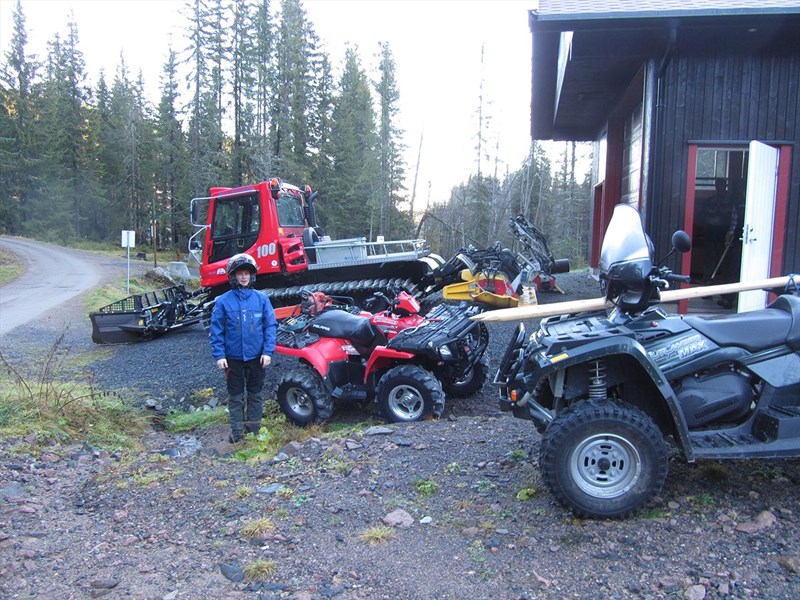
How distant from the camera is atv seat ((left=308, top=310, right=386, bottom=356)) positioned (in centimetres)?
617

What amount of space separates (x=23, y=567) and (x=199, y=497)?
3.59 ft

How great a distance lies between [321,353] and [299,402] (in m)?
0.54

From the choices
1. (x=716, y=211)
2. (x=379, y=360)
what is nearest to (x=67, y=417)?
(x=379, y=360)

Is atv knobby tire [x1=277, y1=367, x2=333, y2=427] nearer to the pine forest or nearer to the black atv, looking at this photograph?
the black atv

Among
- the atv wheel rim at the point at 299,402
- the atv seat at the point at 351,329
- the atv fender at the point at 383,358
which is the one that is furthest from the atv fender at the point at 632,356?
the atv wheel rim at the point at 299,402

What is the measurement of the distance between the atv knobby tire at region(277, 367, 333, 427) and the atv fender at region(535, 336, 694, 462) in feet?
10.1

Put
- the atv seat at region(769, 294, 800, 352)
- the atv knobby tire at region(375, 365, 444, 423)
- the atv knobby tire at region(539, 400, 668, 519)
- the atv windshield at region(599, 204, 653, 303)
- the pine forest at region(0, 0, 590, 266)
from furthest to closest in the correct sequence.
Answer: the pine forest at region(0, 0, 590, 266)
the atv knobby tire at region(375, 365, 444, 423)
the atv windshield at region(599, 204, 653, 303)
the atv seat at region(769, 294, 800, 352)
the atv knobby tire at region(539, 400, 668, 519)

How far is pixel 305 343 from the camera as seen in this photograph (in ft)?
20.5

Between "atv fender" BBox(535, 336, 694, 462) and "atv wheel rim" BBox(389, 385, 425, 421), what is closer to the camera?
"atv fender" BBox(535, 336, 694, 462)

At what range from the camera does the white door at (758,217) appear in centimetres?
854

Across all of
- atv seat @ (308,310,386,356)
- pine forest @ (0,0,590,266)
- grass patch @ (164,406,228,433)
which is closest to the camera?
atv seat @ (308,310,386,356)

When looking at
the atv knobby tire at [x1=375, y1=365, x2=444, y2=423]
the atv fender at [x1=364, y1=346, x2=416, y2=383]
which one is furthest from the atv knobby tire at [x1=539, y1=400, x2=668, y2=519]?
the atv fender at [x1=364, y1=346, x2=416, y2=383]

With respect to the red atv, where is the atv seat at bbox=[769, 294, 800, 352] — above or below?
above

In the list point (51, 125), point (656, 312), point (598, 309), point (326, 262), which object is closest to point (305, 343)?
point (598, 309)
